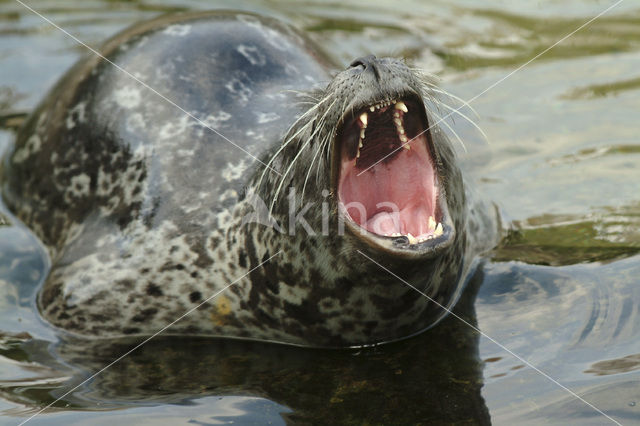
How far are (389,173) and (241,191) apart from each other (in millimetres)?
927

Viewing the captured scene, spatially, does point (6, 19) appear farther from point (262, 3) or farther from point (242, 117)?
point (242, 117)

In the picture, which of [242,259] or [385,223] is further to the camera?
[242,259]

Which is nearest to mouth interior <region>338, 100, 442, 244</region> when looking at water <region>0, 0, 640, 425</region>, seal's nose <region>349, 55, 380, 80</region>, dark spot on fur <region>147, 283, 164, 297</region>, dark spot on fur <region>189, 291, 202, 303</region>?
seal's nose <region>349, 55, 380, 80</region>

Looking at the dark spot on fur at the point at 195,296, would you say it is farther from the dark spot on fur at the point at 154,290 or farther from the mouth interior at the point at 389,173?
the mouth interior at the point at 389,173

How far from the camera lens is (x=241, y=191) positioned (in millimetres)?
5414

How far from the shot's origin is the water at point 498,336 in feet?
14.5

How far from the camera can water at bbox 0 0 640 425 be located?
4.42 m

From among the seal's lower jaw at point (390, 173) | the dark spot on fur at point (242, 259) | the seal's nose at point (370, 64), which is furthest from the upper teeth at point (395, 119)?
the dark spot on fur at point (242, 259)

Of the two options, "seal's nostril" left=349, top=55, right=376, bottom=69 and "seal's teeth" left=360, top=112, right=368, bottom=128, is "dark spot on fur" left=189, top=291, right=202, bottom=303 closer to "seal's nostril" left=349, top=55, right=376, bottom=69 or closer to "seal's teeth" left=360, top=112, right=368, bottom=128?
"seal's teeth" left=360, top=112, right=368, bottom=128

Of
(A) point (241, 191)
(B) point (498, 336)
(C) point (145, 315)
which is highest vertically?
(A) point (241, 191)

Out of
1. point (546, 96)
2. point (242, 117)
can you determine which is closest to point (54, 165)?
point (242, 117)

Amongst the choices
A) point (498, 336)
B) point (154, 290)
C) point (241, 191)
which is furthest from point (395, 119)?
point (154, 290)

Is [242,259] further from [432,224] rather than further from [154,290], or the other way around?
[432,224]

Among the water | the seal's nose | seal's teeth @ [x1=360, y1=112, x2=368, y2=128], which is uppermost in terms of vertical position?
the seal's nose
